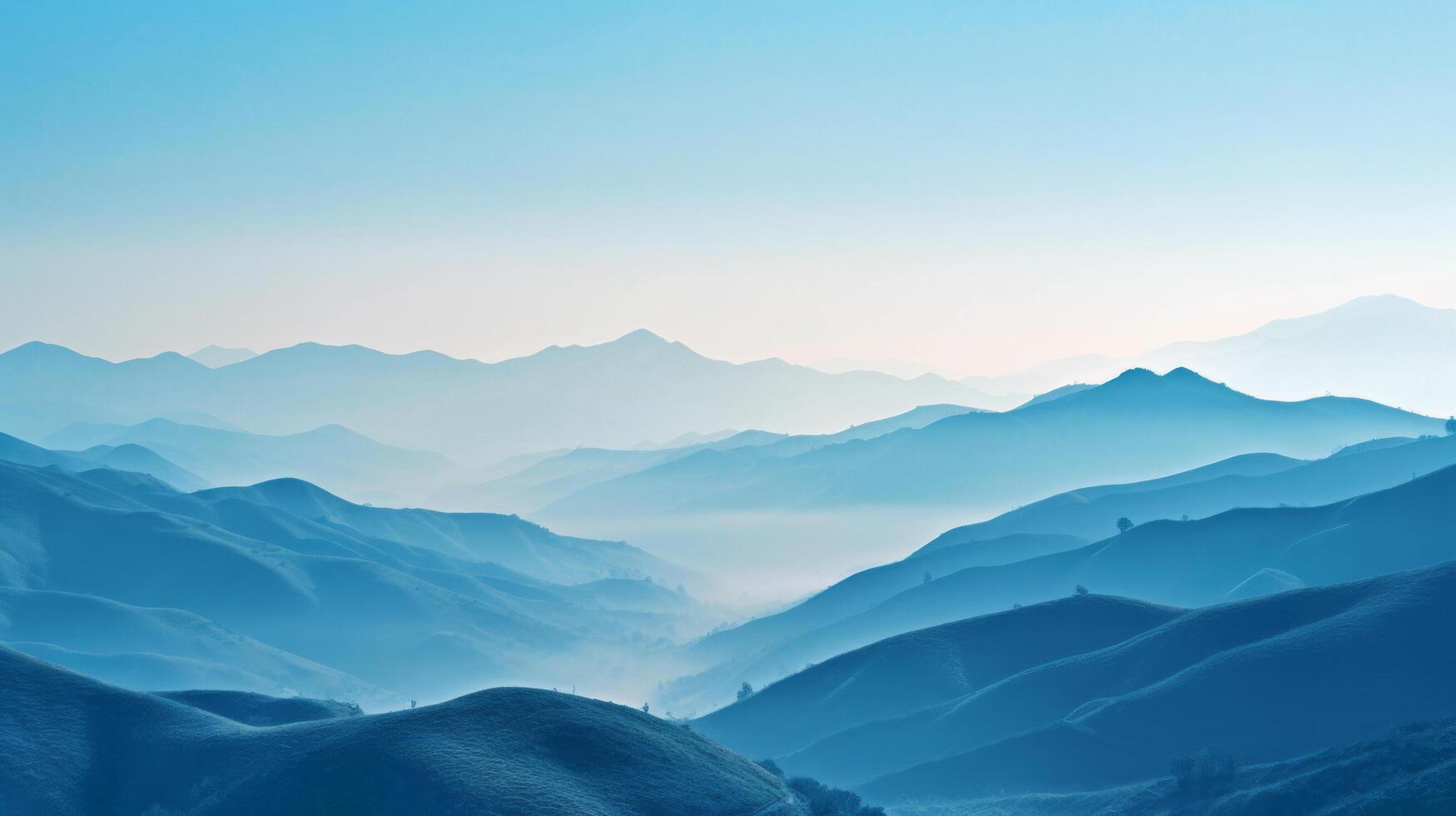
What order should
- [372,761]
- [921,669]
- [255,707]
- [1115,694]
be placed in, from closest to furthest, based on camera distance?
[372,761]
[255,707]
[1115,694]
[921,669]

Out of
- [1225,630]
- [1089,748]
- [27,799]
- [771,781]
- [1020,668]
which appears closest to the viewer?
[27,799]

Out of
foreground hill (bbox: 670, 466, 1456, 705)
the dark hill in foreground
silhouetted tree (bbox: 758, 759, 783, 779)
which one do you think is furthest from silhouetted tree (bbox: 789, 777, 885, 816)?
foreground hill (bbox: 670, 466, 1456, 705)

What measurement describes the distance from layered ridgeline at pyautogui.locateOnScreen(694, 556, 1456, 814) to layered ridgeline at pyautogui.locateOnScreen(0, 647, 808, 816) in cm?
2967

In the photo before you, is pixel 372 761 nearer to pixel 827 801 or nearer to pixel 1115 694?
pixel 827 801

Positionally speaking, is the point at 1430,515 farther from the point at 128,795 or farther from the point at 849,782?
the point at 128,795

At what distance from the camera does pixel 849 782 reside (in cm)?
11781

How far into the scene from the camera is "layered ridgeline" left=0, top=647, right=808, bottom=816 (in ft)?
249

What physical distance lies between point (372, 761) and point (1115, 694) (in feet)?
223

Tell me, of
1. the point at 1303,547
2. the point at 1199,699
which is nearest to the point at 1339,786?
the point at 1199,699

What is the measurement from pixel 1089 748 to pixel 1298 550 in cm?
8888

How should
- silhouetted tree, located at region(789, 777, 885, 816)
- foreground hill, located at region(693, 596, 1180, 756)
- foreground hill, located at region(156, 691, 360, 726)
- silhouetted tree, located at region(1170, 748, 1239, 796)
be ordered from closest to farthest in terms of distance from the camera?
silhouetted tree, located at region(789, 777, 885, 816), silhouetted tree, located at region(1170, 748, 1239, 796), foreground hill, located at region(156, 691, 360, 726), foreground hill, located at region(693, 596, 1180, 756)

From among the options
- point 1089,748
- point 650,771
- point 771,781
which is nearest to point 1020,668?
point 1089,748

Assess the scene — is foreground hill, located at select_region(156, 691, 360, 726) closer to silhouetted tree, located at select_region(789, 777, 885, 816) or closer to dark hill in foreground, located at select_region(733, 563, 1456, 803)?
silhouetted tree, located at select_region(789, 777, 885, 816)

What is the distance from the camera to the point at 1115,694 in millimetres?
114000
